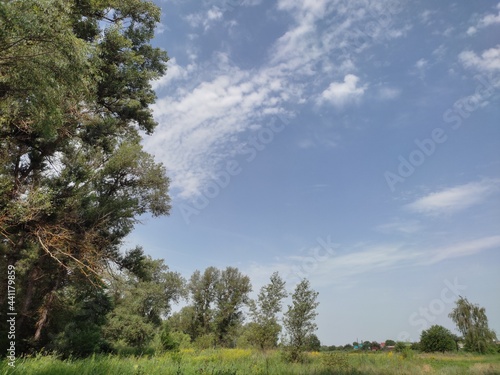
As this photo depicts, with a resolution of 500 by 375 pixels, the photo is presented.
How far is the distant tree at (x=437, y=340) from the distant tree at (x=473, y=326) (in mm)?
2346

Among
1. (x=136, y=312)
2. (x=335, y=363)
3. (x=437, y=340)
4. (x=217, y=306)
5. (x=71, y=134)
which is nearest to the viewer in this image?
(x=71, y=134)

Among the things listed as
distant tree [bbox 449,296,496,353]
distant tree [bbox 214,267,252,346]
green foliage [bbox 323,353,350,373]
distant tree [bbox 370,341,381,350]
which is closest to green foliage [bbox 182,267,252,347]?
distant tree [bbox 214,267,252,346]

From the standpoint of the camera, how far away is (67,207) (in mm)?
12984

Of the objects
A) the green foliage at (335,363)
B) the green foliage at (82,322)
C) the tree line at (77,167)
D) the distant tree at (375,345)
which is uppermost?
the tree line at (77,167)

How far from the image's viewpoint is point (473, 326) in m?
42.7

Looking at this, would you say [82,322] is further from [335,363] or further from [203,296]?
[203,296]

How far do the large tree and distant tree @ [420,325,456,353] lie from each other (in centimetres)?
4149

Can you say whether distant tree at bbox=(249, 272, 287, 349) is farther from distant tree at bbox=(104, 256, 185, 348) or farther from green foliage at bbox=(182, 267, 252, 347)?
green foliage at bbox=(182, 267, 252, 347)

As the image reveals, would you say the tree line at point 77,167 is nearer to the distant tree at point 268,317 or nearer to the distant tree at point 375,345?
the distant tree at point 268,317

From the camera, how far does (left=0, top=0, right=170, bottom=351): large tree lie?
242 inches

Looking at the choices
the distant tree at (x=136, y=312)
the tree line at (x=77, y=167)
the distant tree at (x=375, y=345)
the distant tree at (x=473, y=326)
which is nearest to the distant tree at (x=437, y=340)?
the distant tree at (x=473, y=326)

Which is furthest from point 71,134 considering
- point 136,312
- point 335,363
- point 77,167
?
point 136,312

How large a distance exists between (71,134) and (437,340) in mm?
48888

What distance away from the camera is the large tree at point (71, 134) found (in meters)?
6.14
